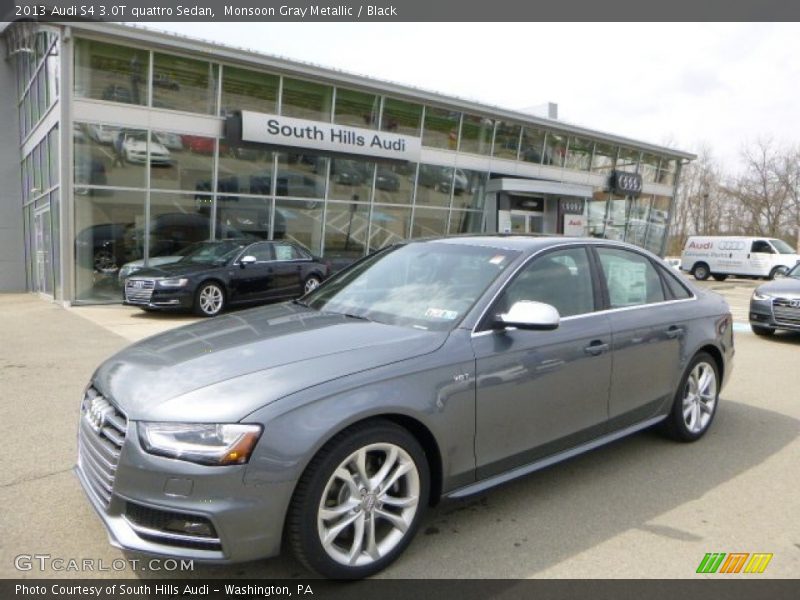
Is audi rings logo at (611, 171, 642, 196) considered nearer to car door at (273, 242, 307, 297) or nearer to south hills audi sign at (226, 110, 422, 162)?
south hills audi sign at (226, 110, 422, 162)

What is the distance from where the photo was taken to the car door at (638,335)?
3.86m

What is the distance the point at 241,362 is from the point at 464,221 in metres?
19.8

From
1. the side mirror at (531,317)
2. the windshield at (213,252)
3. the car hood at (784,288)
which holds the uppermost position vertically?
the side mirror at (531,317)

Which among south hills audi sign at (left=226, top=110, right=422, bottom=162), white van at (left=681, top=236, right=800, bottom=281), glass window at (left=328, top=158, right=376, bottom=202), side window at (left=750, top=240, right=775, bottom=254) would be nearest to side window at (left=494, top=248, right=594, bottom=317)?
south hills audi sign at (left=226, top=110, right=422, bottom=162)

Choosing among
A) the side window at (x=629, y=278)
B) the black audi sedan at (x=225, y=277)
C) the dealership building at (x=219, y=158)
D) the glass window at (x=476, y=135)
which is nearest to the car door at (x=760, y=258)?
the dealership building at (x=219, y=158)

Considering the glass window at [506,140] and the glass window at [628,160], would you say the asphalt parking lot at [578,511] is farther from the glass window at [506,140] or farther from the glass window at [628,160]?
the glass window at [628,160]

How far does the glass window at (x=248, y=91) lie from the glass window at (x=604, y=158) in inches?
599

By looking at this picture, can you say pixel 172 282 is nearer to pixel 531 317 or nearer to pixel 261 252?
pixel 261 252

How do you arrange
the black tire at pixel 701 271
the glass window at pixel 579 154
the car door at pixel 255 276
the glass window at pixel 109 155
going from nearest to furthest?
the car door at pixel 255 276
the glass window at pixel 109 155
the glass window at pixel 579 154
the black tire at pixel 701 271

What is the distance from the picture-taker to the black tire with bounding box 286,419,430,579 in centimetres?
247

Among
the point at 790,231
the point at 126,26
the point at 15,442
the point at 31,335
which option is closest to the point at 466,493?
the point at 15,442

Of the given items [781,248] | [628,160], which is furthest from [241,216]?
[781,248]

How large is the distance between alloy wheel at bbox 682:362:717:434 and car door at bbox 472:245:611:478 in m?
1.18

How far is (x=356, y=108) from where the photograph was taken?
18.2 metres
